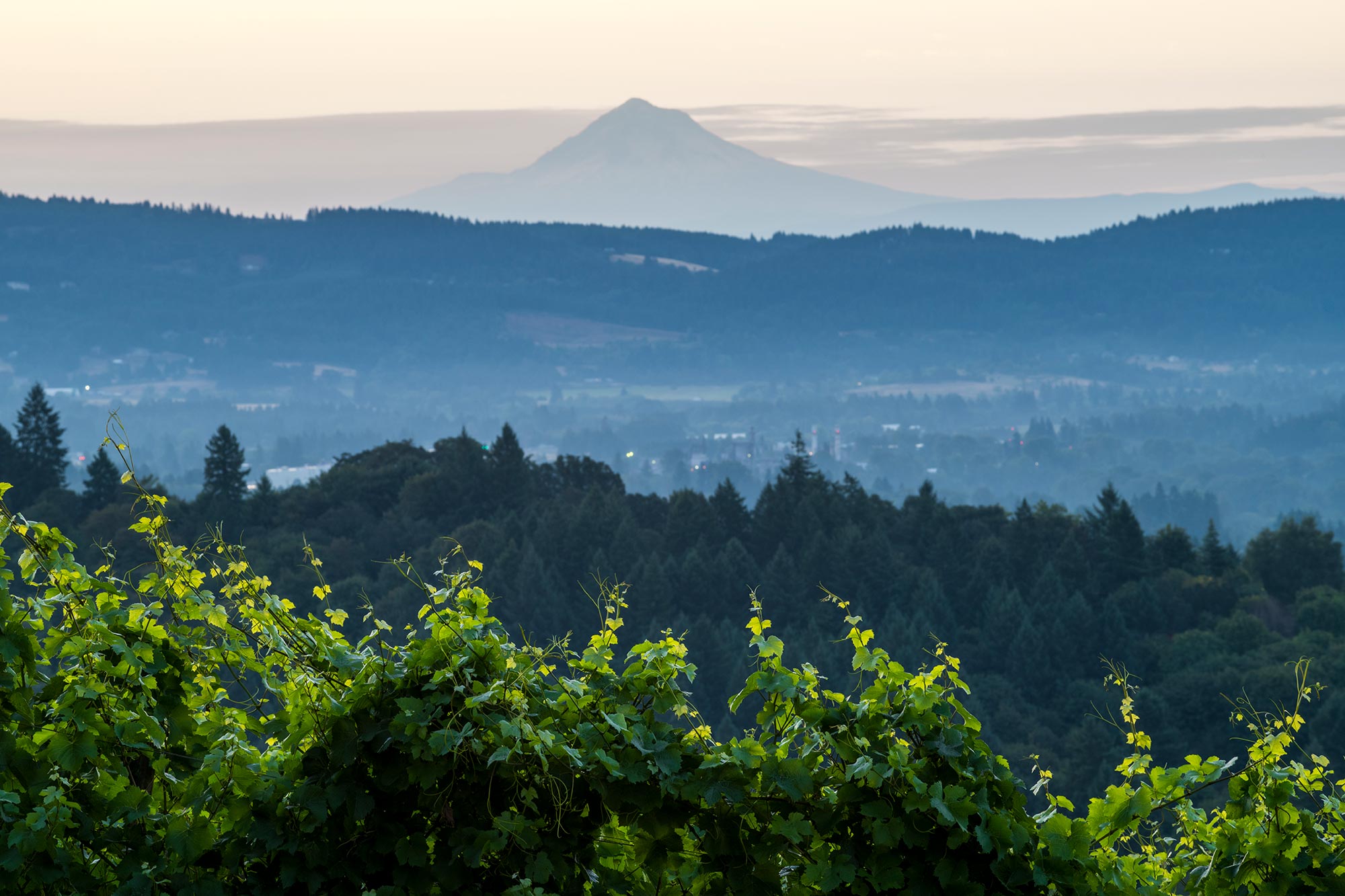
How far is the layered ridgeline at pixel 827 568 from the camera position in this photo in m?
72.8

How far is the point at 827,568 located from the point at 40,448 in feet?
154

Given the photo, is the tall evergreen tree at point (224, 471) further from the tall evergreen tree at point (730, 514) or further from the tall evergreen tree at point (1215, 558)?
the tall evergreen tree at point (1215, 558)

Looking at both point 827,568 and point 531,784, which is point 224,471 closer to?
point 827,568

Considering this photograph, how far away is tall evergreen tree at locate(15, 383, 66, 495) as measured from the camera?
267ft

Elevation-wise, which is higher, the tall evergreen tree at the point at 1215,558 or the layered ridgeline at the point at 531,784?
the layered ridgeline at the point at 531,784

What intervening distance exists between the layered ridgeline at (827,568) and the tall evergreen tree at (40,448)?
1.18m

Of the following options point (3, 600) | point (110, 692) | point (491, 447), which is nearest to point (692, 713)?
point (110, 692)

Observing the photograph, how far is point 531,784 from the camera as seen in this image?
504cm

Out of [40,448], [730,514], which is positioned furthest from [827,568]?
[40,448]

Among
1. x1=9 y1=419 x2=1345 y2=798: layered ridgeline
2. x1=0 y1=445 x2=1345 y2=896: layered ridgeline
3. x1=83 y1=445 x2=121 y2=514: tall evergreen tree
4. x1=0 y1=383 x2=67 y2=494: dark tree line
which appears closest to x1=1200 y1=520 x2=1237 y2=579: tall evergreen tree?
x1=9 y1=419 x2=1345 y2=798: layered ridgeline

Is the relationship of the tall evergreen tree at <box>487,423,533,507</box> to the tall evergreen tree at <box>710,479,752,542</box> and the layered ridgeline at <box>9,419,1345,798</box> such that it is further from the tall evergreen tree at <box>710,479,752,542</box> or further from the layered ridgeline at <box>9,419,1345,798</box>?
the tall evergreen tree at <box>710,479,752,542</box>

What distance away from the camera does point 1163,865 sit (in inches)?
229

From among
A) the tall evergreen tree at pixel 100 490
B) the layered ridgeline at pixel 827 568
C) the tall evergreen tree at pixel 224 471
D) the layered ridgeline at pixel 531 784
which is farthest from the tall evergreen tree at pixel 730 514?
the layered ridgeline at pixel 531 784

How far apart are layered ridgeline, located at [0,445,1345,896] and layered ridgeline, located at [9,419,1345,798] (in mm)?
61184
